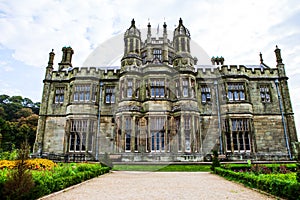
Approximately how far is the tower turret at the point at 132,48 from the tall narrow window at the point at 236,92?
32.6 feet

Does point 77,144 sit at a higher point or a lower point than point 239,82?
lower

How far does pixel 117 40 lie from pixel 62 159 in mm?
12934

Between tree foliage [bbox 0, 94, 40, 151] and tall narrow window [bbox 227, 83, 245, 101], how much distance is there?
21.7 meters

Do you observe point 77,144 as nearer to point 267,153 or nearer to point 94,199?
point 94,199

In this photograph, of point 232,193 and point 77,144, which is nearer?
point 232,193

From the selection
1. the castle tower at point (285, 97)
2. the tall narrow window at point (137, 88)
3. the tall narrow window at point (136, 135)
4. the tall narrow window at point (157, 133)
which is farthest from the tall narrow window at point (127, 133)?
the castle tower at point (285, 97)

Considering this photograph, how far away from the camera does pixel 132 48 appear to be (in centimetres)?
2331

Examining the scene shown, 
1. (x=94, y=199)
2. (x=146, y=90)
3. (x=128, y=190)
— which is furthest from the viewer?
(x=146, y=90)

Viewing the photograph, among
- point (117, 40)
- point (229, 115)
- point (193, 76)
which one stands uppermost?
point (117, 40)

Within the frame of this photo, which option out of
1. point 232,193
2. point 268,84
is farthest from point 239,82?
point 232,193

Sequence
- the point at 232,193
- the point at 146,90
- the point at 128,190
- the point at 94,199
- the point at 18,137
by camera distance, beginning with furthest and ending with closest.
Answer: the point at 18,137 → the point at 146,90 → the point at 128,190 → the point at 232,193 → the point at 94,199

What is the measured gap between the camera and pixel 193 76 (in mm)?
22031

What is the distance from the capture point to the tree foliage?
118 ft

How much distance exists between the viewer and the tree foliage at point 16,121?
118 feet
